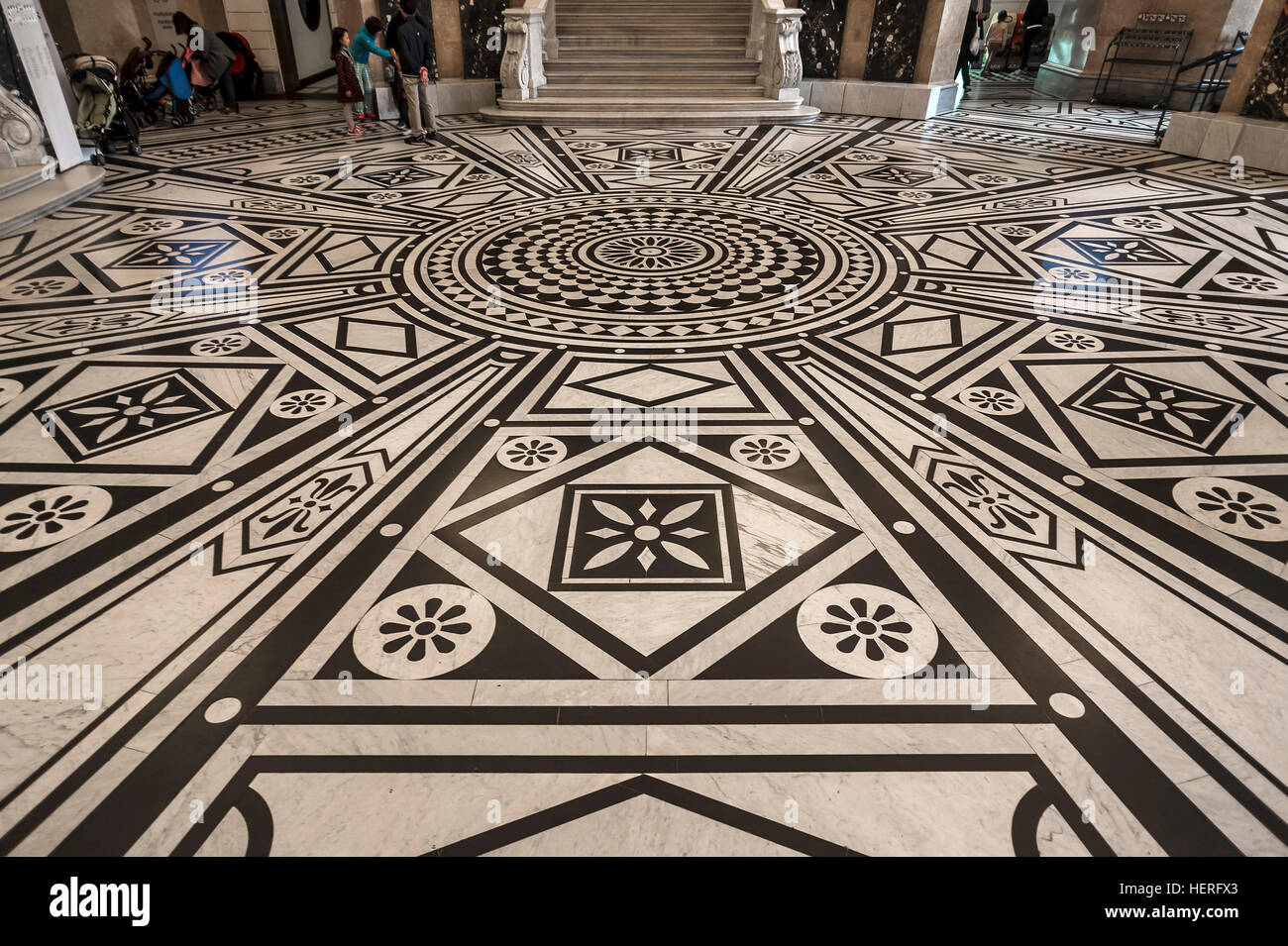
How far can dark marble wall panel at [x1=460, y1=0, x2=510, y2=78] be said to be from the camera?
7.21 meters

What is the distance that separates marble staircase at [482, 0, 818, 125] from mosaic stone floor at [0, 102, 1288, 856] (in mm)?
3740

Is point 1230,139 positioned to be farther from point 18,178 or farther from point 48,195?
point 18,178

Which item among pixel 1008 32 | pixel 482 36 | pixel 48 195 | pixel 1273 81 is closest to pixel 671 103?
pixel 482 36

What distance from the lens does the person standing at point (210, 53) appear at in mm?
6957

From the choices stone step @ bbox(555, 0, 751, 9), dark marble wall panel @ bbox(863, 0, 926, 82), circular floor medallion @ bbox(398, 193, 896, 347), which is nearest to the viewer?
circular floor medallion @ bbox(398, 193, 896, 347)

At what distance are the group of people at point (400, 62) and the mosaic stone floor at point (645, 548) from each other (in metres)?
3.04

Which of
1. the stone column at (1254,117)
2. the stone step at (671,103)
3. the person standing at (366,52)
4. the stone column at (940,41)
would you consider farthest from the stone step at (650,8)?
the stone column at (1254,117)

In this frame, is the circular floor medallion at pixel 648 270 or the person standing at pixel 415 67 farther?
the person standing at pixel 415 67

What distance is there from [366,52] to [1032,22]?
1073 centimetres

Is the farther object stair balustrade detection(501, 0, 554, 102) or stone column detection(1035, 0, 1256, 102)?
stone column detection(1035, 0, 1256, 102)

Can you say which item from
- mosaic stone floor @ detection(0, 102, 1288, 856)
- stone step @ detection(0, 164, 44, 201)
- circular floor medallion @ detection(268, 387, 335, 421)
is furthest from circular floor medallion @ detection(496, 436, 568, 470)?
stone step @ detection(0, 164, 44, 201)

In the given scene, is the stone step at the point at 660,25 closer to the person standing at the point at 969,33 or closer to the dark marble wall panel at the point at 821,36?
the dark marble wall panel at the point at 821,36

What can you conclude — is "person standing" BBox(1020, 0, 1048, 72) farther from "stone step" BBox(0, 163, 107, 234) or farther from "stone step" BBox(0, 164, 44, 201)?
"stone step" BBox(0, 164, 44, 201)
